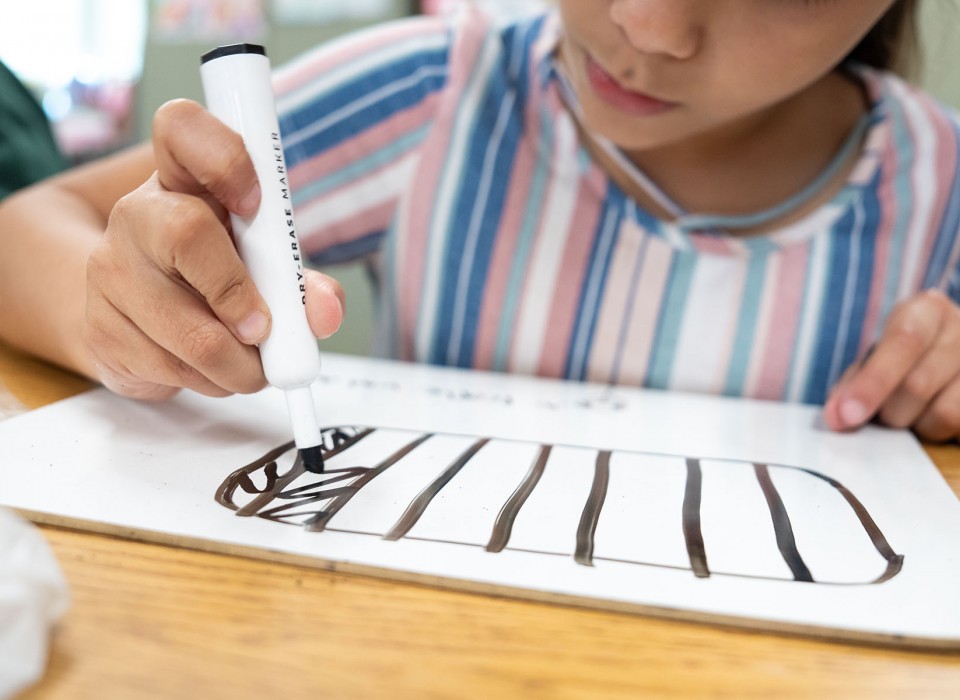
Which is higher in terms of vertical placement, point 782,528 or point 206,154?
point 206,154

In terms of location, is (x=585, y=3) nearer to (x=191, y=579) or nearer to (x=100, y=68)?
(x=191, y=579)

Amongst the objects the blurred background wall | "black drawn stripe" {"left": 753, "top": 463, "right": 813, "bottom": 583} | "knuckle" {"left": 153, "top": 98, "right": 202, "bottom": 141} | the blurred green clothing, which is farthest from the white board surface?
the blurred background wall

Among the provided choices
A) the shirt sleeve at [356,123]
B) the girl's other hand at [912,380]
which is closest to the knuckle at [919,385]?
the girl's other hand at [912,380]

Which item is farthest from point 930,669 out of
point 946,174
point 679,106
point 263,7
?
point 263,7

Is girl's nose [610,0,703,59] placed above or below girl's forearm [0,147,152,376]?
above

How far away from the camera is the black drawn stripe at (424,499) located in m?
0.22

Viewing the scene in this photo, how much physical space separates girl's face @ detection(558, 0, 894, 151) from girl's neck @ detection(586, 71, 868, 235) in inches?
4.0

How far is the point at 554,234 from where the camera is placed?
48cm

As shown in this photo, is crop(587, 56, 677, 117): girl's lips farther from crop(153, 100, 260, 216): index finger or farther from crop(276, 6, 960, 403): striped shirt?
crop(153, 100, 260, 216): index finger

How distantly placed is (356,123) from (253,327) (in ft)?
0.95

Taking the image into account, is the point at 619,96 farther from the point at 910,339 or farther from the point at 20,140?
the point at 20,140

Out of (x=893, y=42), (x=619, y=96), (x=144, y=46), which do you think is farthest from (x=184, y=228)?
(x=144, y=46)

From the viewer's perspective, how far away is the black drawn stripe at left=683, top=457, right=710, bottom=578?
21 centimetres

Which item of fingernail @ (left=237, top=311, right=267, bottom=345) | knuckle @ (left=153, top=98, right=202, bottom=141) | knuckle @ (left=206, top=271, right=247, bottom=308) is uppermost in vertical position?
knuckle @ (left=153, top=98, right=202, bottom=141)
